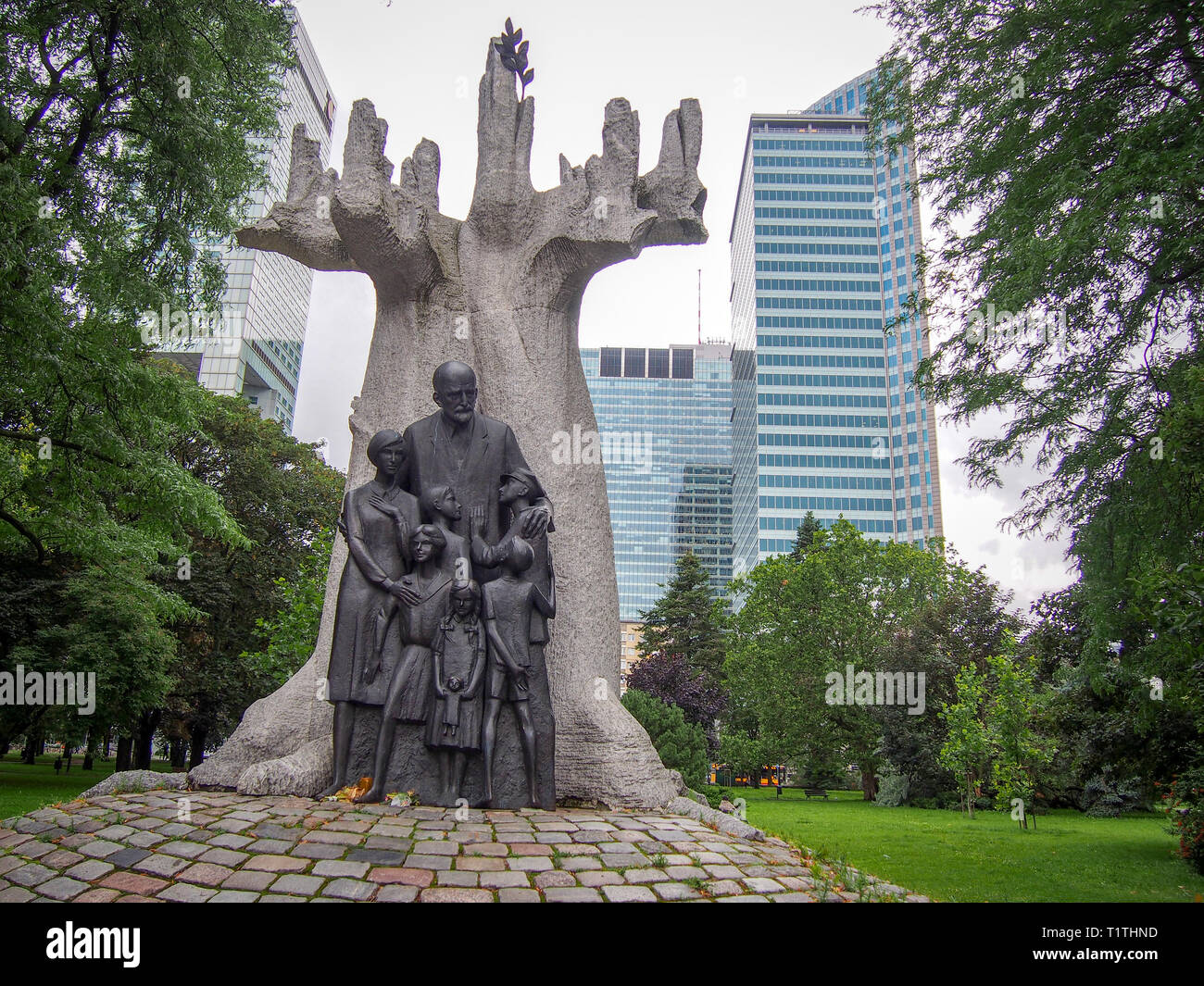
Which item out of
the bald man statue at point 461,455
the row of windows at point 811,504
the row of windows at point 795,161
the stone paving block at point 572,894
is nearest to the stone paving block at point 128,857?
the stone paving block at point 572,894

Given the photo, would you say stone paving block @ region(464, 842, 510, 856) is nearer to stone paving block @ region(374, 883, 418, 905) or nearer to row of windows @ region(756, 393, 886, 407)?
stone paving block @ region(374, 883, 418, 905)

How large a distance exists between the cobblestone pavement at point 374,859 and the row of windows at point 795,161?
109 metres

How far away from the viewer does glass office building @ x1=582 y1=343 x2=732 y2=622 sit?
134 metres

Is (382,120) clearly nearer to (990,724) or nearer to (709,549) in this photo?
Answer: (990,724)

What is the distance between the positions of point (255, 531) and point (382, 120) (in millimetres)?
20663

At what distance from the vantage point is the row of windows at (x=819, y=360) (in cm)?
9756

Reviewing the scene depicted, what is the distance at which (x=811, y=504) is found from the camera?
94875mm

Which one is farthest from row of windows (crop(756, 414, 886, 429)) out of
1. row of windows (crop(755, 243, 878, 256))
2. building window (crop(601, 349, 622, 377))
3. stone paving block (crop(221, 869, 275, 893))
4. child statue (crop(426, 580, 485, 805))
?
stone paving block (crop(221, 869, 275, 893))

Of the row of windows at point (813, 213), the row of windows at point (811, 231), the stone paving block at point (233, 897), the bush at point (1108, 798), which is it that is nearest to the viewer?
the stone paving block at point (233, 897)

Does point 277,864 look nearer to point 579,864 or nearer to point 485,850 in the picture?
point 485,850

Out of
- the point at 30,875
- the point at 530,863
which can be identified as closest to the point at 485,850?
the point at 530,863

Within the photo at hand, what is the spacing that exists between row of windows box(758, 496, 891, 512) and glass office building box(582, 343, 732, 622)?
132 feet

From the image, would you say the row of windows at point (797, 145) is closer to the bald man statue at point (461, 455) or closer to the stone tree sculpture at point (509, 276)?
the stone tree sculpture at point (509, 276)
